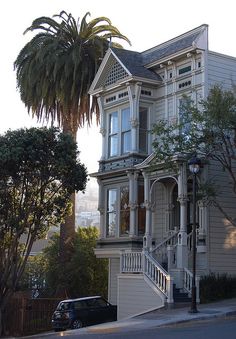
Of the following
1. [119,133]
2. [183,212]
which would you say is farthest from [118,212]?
[183,212]

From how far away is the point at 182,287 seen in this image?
23.3 metres

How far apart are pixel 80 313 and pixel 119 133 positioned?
31.1 feet

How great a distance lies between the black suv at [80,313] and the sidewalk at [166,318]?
2.91 m

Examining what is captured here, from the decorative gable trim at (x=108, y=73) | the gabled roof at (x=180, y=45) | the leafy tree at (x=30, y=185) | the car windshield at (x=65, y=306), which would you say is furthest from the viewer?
the decorative gable trim at (x=108, y=73)

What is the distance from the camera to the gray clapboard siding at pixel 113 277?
29.8 metres

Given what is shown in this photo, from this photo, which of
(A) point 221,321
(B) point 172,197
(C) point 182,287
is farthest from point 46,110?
(A) point 221,321

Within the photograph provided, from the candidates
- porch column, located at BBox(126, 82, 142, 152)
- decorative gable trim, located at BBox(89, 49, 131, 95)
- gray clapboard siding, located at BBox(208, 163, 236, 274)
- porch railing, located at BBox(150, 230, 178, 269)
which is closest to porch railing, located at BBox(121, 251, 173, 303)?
porch railing, located at BBox(150, 230, 178, 269)

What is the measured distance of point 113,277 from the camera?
3020 cm

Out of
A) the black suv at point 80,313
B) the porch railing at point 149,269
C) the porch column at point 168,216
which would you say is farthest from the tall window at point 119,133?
the black suv at point 80,313

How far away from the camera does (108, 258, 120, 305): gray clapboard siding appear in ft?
97.7

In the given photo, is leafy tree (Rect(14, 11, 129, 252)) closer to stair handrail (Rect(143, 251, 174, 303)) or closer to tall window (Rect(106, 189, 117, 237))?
tall window (Rect(106, 189, 117, 237))

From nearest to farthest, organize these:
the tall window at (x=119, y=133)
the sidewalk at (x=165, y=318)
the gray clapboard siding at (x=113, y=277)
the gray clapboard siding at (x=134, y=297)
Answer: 1. the sidewalk at (x=165, y=318)
2. the gray clapboard siding at (x=134, y=297)
3. the tall window at (x=119, y=133)
4. the gray clapboard siding at (x=113, y=277)

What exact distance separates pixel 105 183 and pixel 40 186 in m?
4.46

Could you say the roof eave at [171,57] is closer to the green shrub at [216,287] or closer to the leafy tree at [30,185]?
the leafy tree at [30,185]
